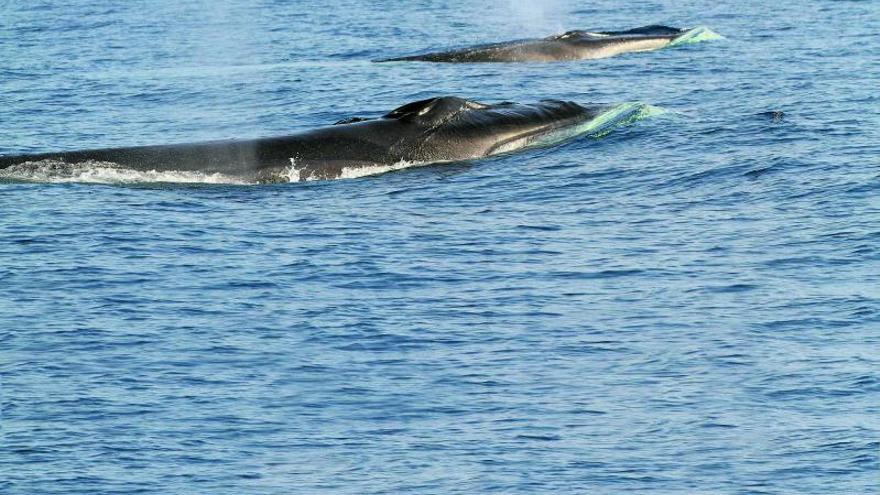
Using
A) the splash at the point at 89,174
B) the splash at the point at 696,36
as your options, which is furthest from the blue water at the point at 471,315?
the splash at the point at 696,36

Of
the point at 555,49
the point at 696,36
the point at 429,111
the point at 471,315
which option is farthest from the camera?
the point at 696,36

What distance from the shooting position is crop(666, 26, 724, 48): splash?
50.4m

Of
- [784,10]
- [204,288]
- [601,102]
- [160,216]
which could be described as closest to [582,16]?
[784,10]

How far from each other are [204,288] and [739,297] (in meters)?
7.04

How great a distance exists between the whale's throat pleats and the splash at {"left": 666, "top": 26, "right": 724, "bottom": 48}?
18861 millimetres

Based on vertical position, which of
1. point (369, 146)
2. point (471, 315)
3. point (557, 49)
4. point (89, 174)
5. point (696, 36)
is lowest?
point (471, 315)

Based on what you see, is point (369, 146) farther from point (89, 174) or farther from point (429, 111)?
point (89, 174)

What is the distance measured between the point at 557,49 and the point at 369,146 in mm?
18687

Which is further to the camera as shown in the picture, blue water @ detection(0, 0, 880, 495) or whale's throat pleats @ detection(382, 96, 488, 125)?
whale's throat pleats @ detection(382, 96, 488, 125)

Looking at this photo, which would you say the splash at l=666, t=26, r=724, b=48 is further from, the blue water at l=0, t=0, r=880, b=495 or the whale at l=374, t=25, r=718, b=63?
the blue water at l=0, t=0, r=880, b=495

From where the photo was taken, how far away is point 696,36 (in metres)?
51.3

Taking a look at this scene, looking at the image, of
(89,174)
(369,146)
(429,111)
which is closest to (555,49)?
(429,111)

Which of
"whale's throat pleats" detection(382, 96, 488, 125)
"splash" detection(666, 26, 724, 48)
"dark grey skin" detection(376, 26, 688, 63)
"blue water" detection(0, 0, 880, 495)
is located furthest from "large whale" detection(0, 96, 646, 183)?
"splash" detection(666, 26, 724, 48)

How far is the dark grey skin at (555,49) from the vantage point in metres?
48.4
